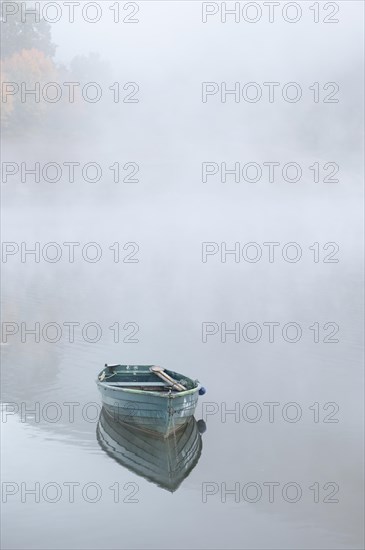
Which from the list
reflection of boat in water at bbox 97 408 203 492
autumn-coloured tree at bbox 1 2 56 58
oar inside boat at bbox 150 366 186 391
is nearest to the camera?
reflection of boat in water at bbox 97 408 203 492

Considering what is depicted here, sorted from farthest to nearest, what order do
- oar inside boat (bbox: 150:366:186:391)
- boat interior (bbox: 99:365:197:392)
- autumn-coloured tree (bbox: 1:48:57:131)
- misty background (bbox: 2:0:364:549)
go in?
1. autumn-coloured tree (bbox: 1:48:57:131)
2. boat interior (bbox: 99:365:197:392)
3. oar inside boat (bbox: 150:366:186:391)
4. misty background (bbox: 2:0:364:549)

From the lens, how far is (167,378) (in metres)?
Result: 31.8

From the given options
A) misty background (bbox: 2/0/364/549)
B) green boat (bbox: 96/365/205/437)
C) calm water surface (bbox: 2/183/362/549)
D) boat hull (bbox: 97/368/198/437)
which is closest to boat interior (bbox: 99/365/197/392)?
green boat (bbox: 96/365/205/437)

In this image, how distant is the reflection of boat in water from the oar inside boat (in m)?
1.43

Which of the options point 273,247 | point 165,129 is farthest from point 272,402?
point 165,129

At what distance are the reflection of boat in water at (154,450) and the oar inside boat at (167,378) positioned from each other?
4.69ft

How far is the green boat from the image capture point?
95.1 feet

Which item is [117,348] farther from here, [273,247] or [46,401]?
[273,247]

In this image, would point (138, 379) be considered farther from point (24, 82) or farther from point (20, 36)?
point (20, 36)

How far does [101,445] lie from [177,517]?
238 inches

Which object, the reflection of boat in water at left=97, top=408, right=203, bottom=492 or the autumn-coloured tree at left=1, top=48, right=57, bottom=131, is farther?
the autumn-coloured tree at left=1, top=48, right=57, bottom=131

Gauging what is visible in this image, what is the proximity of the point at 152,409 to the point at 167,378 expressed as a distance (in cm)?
271

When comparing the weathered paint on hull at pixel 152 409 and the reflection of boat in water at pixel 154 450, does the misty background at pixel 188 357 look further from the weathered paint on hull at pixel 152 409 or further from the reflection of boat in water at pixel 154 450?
the weathered paint on hull at pixel 152 409

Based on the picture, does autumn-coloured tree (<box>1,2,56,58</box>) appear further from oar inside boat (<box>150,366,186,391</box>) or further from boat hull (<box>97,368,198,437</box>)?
boat hull (<box>97,368,198,437</box>)
